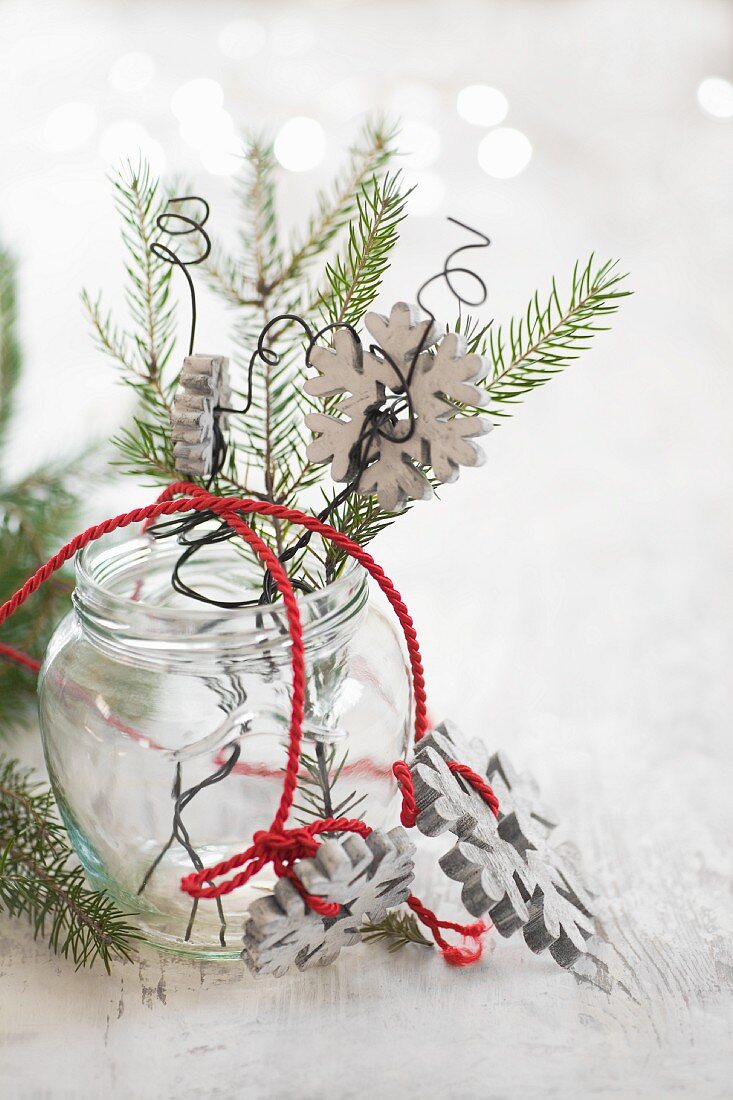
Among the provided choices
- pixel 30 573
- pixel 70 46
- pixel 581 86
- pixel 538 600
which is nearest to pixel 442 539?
pixel 538 600

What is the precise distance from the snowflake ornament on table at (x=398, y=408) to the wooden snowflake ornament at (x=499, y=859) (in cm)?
13

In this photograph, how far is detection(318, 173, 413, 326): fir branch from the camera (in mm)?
513

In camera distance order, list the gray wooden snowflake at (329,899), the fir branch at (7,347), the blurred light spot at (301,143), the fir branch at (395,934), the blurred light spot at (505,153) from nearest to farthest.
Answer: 1. the gray wooden snowflake at (329,899)
2. the fir branch at (395,934)
3. the fir branch at (7,347)
4. the blurred light spot at (301,143)
5. the blurred light spot at (505,153)

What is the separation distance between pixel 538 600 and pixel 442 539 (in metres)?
0.15

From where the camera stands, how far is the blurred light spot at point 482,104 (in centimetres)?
141

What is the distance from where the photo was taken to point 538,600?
36.8 inches

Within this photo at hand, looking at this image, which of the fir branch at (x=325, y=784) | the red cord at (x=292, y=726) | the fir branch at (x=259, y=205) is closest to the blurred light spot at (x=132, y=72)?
the fir branch at (x=259, y=205)

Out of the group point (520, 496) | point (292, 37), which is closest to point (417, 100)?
point (292, 37)

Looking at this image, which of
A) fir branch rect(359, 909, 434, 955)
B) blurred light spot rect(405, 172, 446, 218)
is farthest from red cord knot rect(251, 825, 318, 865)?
blurred light spot rect(405, 172, 446, 218)

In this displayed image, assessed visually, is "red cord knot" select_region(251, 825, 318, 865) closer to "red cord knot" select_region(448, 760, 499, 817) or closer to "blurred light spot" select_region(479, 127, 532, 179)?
"red cord knot" select_region(448, 760, 499, 817)

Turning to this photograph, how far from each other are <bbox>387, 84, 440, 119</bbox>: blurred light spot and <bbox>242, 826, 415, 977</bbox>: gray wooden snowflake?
1.18m

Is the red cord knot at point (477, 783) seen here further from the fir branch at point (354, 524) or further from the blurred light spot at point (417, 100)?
the blurred light spot at point (417, 100)

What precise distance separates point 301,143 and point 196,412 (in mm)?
915

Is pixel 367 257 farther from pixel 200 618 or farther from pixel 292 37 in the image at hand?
pixel 292 37
